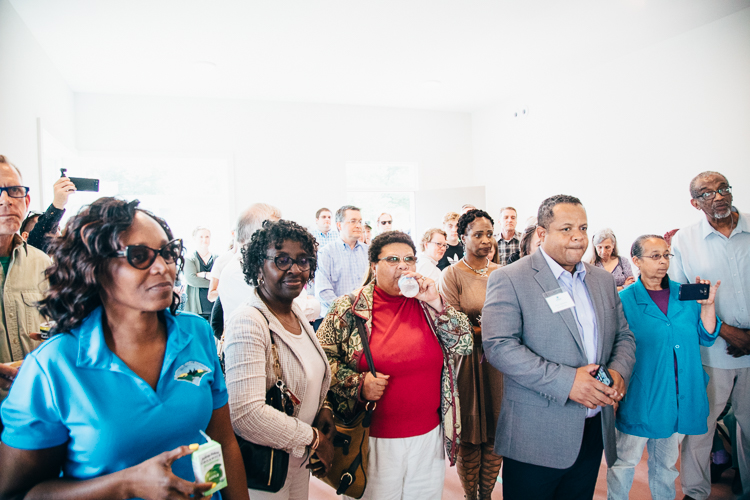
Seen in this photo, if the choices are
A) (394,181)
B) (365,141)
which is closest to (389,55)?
(365,141)

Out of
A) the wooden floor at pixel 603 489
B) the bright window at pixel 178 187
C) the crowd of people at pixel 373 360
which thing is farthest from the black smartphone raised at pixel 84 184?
the bright window at pixel 178 187

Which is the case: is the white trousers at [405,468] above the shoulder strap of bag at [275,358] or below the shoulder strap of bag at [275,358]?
below

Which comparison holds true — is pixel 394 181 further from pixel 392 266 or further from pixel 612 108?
pixel 392 266

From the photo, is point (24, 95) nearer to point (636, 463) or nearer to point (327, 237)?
point (327, 237)

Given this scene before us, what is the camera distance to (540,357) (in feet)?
5.39

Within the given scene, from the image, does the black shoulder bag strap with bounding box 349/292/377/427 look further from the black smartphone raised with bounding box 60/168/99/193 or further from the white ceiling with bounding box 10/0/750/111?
the white ceiling with bounding box 10/0/750/111

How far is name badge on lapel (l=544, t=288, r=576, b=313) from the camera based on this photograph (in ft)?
5.47

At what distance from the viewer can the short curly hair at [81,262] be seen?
0.99 meters

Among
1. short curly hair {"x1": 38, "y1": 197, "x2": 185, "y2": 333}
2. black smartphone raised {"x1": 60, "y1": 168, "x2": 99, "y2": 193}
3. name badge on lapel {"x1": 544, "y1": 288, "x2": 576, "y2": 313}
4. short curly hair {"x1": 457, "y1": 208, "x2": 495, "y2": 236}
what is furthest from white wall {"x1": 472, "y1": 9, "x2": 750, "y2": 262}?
black smartphone raised {"x1": 60, "y1": 168, "x2": 99, "y2": 193}

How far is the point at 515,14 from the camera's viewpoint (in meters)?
4.19

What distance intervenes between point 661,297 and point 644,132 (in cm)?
364

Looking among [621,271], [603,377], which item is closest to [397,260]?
[603,377]

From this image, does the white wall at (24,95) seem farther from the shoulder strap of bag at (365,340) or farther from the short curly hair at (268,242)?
the shoulder strap of bag at (365,340)

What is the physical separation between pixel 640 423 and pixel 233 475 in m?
1.92
